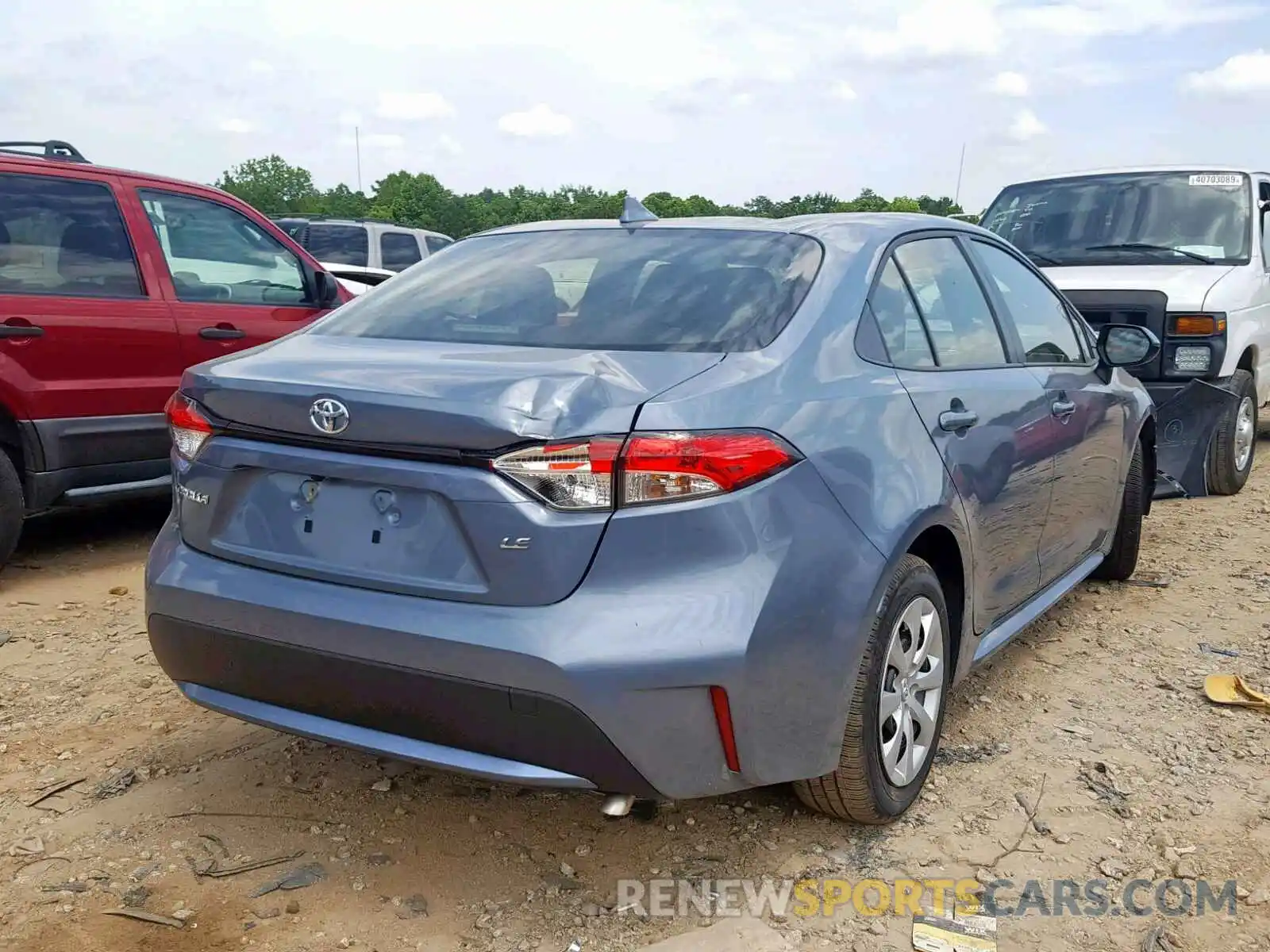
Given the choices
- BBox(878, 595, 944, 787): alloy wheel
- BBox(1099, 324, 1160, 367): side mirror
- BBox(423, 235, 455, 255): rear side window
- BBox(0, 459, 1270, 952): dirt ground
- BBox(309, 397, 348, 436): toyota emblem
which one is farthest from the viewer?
BBox(423, 235, 455, 255): rear side window

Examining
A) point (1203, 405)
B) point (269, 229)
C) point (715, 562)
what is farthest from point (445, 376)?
point (1203, 405)

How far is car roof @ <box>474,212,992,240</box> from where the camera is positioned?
3.33 m

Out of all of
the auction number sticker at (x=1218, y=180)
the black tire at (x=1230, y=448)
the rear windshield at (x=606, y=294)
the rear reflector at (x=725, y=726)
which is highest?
the auction number sticker at (x=1218, y=180)

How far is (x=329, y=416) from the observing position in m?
2.55

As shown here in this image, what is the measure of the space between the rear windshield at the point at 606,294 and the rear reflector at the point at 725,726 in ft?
2.66

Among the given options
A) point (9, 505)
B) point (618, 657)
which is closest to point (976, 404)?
point (618, 657)

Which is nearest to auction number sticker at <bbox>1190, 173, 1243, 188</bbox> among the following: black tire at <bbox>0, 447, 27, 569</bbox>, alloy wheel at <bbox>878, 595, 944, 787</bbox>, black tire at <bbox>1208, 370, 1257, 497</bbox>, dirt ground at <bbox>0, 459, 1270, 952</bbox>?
black tire at <bbox>1208, 370, 1257, 497</bbox>

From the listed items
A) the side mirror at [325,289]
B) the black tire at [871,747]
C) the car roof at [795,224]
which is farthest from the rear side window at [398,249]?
the black tire at [871,747]

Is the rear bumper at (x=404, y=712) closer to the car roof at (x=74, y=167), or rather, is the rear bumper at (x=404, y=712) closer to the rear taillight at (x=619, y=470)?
the rear taillight at (x=619, y=470)

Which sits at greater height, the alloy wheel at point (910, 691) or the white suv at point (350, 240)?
the white suv at point (350, 240)

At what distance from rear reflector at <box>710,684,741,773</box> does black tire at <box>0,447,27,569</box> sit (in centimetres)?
393

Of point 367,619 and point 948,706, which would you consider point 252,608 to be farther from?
point 948,706

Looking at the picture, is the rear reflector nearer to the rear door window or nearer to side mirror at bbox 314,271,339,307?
the rear door window

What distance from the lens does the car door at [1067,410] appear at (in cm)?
398
